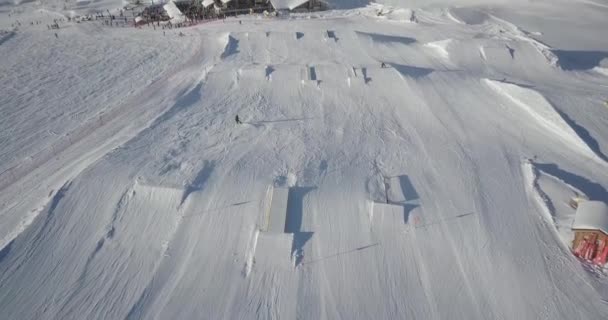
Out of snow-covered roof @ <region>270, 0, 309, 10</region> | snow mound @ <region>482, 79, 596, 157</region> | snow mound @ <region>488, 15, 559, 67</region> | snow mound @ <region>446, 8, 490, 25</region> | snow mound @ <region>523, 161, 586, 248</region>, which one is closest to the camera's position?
snow mound @ <region>523, 161, 586, 248</region>

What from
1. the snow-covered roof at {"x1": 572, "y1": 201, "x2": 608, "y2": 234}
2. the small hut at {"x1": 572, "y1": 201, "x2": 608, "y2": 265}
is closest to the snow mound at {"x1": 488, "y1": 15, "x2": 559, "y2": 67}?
the snow-covered roof at {"x1": 572, "y1": 201, "x2": 608, "y2": 234}

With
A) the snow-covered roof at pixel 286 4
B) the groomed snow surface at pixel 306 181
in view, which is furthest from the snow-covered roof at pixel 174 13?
the groomed snow surface at pixel 306 181

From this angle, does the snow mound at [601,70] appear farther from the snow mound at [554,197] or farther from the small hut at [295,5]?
the small hut at [295,5]

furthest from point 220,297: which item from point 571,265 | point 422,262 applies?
point 571,265

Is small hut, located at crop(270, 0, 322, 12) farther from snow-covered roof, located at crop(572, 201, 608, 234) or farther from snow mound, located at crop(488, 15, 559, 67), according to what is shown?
snow-covered roof, located at crop(572, 201, 608, 234)

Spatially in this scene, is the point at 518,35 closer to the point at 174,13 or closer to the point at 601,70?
the point at 601,70

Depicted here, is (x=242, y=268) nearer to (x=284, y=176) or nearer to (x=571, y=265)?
(x=284, y=176)
